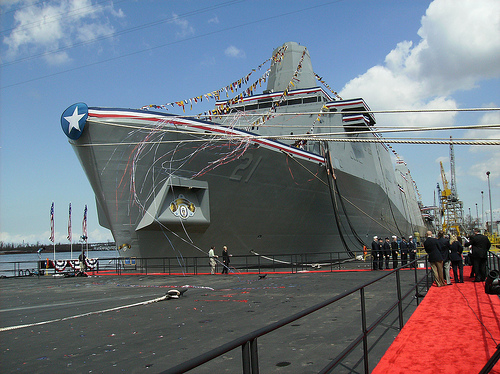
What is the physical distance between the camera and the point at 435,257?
902cm

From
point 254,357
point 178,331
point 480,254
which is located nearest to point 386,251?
point 480,254

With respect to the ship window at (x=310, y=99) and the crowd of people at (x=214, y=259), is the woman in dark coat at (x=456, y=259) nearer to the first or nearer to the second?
the crowd of people at (x=214, y=259)

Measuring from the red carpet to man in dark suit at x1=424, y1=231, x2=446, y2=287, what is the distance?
58.8 inches

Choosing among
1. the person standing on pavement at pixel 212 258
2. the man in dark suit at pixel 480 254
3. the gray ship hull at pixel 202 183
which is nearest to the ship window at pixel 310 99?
the gray ship hull at pixel 202 183

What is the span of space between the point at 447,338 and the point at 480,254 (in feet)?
18.6

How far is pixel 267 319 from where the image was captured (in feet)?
20.7

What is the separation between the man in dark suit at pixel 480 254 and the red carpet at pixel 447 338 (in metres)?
2.29

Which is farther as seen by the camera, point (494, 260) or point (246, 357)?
point (494, 260)

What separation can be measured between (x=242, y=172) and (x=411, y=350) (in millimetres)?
11330

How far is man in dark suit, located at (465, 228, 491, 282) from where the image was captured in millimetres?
9625

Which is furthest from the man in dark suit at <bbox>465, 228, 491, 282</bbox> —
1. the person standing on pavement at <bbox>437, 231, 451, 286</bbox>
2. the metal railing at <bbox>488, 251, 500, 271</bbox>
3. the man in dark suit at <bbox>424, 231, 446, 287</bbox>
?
the man in dark suit at <bbox>424, 231, 446, 287</bbox>

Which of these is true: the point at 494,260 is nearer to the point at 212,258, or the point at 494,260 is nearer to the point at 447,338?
the point at 447,338

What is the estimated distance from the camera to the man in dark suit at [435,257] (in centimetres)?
902

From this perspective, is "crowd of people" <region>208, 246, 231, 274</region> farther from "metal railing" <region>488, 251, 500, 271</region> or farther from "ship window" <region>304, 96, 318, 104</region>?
"ship window" <region>304, 96, 318, 104</region>
